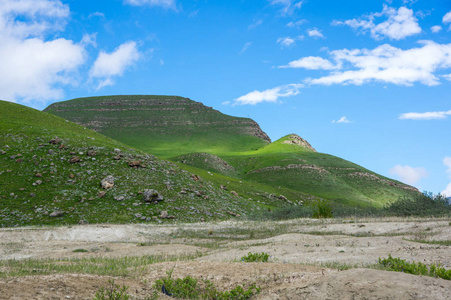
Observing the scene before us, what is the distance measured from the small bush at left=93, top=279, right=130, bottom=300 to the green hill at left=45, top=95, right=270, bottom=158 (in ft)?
408

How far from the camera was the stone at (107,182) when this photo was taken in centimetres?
3783

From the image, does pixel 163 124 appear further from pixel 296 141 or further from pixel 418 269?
→ pixel 418 269

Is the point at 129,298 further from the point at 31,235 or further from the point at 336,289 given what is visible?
the point at 31,235

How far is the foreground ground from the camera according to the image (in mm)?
7004

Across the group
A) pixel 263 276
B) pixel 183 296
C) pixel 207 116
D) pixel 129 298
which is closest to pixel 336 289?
pixel 263 276

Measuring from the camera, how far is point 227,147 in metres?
149

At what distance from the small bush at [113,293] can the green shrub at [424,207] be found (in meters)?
29.9

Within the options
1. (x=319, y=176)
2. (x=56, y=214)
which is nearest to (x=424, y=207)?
(x=56, y=214)

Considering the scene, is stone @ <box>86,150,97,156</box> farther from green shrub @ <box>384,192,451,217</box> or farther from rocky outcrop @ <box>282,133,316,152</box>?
rocky outcrop @ <box>282,133,316,152</box>

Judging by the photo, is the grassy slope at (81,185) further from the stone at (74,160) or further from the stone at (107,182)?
the stone at (107,182)

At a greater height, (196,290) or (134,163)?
(134,163)

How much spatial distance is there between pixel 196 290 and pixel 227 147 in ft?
461

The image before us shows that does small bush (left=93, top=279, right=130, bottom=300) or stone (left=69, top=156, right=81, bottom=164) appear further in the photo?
stone (left=69, top=156, right=81, bottom=164)

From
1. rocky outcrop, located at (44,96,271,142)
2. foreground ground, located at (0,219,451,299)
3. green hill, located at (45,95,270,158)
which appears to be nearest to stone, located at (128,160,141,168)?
foreground ground, located at (0,219,451,299)
